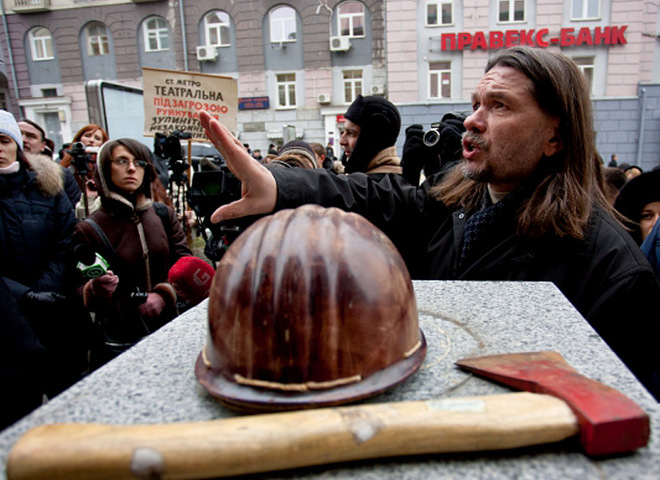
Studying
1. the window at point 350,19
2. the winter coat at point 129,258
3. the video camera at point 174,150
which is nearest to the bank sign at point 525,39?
the window at point 350,19

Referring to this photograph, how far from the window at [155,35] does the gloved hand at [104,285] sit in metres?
21.1

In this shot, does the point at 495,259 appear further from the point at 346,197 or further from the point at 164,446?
the point at 164,446

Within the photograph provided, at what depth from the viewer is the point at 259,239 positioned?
3.34 ft

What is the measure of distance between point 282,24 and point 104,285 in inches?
782

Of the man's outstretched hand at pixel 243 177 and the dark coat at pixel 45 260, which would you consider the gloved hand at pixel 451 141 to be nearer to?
the man's outstretched hand at pixel 243 177

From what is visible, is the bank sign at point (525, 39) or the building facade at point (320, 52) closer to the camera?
the bank sign at point (525, 39)

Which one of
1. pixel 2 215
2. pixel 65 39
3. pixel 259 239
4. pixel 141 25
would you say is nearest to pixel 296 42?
pixel 141 25

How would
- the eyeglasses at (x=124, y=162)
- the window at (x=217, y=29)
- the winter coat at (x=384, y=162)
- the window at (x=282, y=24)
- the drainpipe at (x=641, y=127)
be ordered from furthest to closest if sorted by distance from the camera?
1. the window at (x=217, y=29)
2. the window at (x=282, y=24)
3. the drainpipe at (x=641, y=127)
4. the winter coat at (x=384, y=162)
5. the eyeglasses at (x=124, y=162)

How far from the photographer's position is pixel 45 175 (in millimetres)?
2945

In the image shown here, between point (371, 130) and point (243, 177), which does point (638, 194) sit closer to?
point (371, 130)

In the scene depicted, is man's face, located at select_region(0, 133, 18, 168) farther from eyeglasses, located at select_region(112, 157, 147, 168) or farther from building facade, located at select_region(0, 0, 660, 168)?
building facade, located at select_region(0, 0, 660, 168)

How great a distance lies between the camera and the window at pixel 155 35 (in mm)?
20391

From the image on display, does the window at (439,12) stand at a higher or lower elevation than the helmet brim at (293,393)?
higher

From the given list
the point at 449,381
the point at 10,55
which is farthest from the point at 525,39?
the point at 10,55
